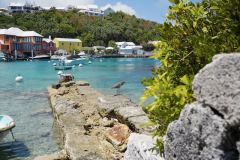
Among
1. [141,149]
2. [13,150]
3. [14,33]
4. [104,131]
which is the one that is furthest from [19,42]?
[141,149]

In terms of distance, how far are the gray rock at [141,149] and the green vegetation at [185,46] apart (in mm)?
394

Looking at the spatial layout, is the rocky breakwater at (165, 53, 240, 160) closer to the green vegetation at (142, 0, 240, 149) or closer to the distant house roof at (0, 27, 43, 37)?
the green vegetation at (142, 0, 240, 149)

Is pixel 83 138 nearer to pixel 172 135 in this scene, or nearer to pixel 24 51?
pixel 172 135

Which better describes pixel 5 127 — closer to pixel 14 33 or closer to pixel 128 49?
pixel 14 33

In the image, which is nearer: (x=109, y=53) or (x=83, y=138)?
(x=83, y=138)

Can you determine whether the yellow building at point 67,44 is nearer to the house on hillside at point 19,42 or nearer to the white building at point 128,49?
the house on hillside at point 19,42

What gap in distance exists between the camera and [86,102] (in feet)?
64.8

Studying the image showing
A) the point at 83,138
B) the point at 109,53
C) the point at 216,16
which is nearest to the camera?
the point at 216,16

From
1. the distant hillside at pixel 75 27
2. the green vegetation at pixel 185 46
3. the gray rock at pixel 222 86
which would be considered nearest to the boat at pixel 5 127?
the green vegetation at pixel 185 46

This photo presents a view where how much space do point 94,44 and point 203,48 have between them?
16613cm

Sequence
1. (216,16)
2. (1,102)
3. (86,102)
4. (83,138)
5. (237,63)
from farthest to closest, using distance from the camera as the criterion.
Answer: (1,102)
(86,102)
(83,138)
(216,16)
(237,63)

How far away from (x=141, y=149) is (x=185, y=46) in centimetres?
151

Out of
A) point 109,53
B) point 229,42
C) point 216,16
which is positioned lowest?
point 109,53

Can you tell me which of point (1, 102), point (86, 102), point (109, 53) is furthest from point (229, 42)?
point (109, 53)
